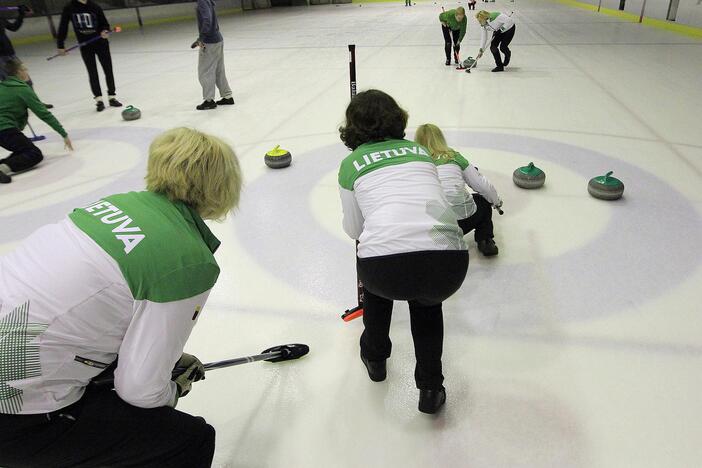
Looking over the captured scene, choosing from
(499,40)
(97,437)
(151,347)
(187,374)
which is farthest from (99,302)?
(499,40)

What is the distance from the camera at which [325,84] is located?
7328 mm

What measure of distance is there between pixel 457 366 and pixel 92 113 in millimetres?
6189

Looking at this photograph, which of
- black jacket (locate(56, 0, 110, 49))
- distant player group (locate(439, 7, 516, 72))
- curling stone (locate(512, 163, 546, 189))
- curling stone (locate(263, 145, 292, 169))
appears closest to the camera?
curling stone (locate(512, 163, 546, 189))

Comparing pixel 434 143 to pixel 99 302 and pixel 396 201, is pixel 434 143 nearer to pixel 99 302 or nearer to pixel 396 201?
pixel 396 201

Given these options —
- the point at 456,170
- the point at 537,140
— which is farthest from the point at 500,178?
the point at 456,170

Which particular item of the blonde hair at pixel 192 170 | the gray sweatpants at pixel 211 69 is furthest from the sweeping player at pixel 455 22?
the blonde hair at pixel 192 170

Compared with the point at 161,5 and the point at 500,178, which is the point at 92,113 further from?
the point at 161,5

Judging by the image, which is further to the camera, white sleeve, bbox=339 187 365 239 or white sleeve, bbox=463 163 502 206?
white sleeve, bbox=463 163 502 206

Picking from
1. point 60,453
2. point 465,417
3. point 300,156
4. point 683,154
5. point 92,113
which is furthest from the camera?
point 92,113

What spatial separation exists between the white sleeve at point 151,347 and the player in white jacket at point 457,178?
159 cm

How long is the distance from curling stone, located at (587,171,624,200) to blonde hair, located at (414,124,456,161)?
147cm

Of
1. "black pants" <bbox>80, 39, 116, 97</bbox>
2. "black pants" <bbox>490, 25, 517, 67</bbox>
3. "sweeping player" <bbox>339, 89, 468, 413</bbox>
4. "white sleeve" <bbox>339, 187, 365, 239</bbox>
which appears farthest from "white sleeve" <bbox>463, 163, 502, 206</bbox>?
"black pants" <bbox>490, 25, 517, 67</bbox>

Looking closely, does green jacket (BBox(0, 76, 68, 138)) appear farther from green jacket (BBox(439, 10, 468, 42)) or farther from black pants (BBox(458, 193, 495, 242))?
green jacket (BBox(439, 10, 468, 42))

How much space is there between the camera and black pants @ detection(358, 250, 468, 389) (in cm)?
149
